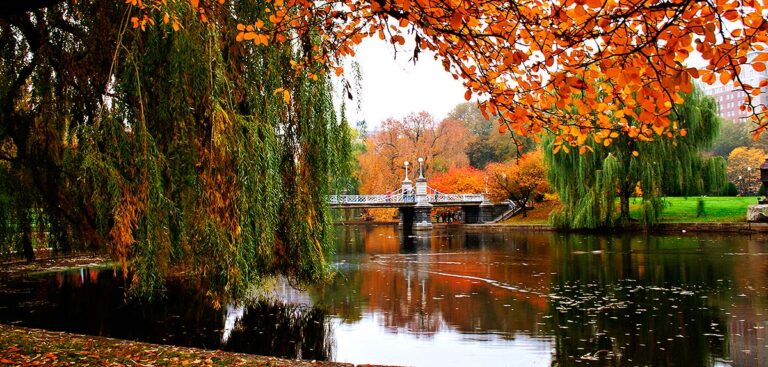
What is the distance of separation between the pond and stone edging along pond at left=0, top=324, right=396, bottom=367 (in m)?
1.74

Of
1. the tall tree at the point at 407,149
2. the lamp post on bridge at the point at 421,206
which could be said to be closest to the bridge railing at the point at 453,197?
the lamp post on bridge at the point at 421,206

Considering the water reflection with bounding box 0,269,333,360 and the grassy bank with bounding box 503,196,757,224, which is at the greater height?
the grassy bank with bounding box 503,196,757,224

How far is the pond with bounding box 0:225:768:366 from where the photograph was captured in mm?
7777

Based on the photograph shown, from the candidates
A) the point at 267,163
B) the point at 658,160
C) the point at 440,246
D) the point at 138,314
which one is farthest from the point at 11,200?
the point at 658,160

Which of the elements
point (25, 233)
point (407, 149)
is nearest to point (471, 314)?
point (25, 233)

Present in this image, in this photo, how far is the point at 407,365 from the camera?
24.2ft

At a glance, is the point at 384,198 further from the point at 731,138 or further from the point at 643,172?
the point at 731,138

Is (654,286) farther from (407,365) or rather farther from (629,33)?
(629,33)

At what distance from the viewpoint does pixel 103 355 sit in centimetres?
580

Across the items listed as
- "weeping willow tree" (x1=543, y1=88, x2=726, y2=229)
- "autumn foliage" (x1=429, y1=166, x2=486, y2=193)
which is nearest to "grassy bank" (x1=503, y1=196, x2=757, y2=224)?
"weeping willow tree" (x1=543, y1=88, x2=726, y2=229)

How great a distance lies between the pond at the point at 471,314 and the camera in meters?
7.78

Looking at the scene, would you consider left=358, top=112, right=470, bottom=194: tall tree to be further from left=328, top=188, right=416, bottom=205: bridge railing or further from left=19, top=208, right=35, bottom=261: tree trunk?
left=19, top=208, right=35, bottom=261: tree trunk

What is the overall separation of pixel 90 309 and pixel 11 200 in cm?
Result: 318

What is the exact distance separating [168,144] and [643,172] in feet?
74.9
